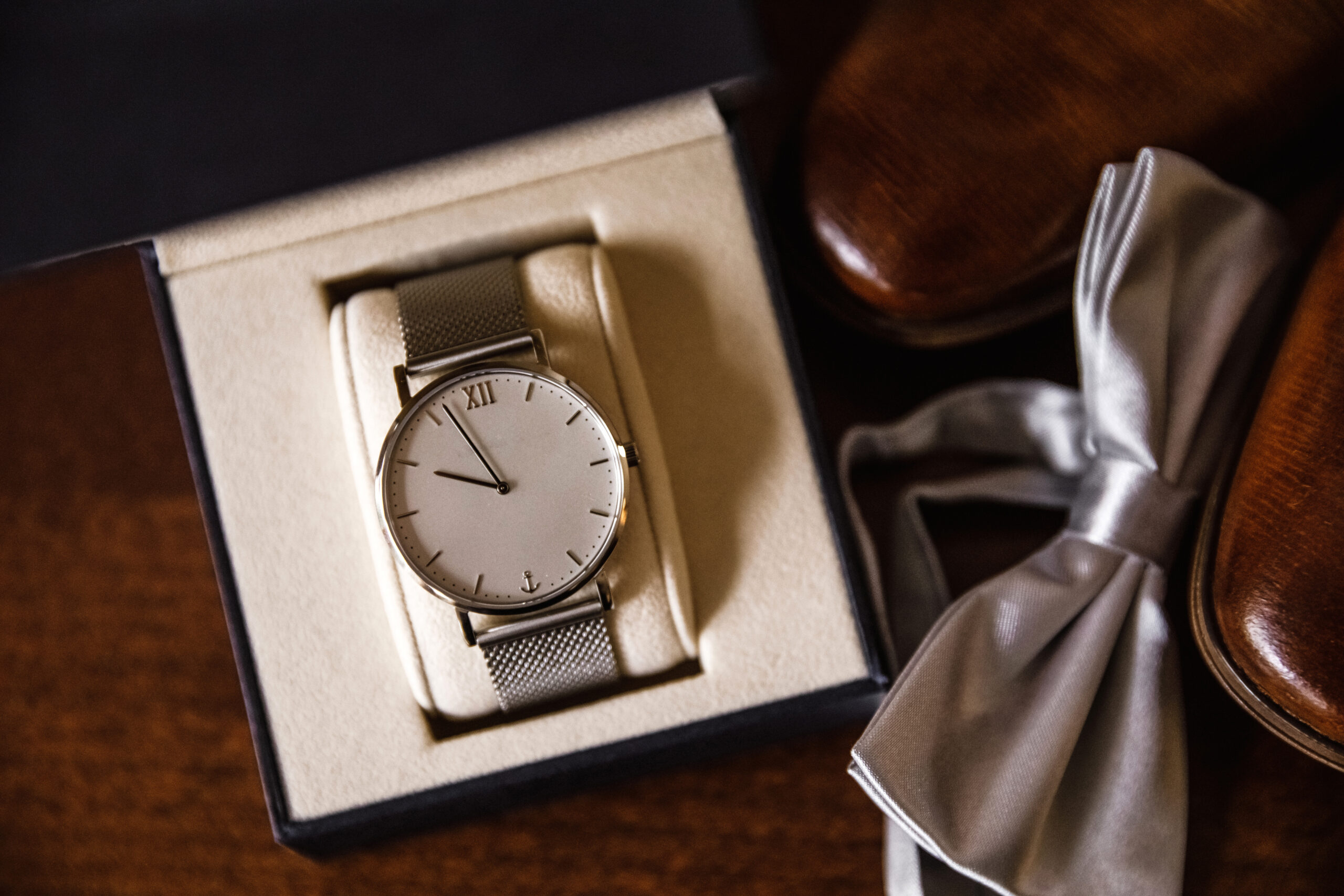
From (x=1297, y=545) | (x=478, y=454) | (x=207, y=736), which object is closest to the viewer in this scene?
(x=1297, y=545)

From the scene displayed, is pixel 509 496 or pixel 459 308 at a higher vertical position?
pixel 459 308

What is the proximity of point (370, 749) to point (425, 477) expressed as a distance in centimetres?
22

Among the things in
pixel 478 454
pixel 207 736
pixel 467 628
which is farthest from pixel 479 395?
pixel 207 736

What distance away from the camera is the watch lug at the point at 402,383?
2.33ft

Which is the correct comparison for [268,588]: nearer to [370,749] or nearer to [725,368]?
[370,749]

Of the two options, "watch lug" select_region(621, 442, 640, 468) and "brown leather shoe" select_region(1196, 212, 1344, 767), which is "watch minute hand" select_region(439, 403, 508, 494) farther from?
"brown leather shoe" select_region(1196, 212, 1344, 767)

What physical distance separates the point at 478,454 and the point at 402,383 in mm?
82

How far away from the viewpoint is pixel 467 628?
0.70 metres

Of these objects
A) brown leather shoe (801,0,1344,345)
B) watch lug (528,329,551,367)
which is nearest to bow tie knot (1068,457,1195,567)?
brown leather shoe (801,0,1344,345)

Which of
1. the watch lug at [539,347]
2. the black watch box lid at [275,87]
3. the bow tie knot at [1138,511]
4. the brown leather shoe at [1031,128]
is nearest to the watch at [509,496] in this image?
the watch lug at [539,347]

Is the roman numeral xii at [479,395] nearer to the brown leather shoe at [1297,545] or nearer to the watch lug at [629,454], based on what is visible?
the watch lug at [629,454]

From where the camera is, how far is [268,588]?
2.42 feet

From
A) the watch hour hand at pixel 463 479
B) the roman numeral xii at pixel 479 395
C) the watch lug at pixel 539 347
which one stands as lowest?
the watch hour hand at pixel 463 479

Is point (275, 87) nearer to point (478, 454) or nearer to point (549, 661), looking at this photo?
point (478, 454)
